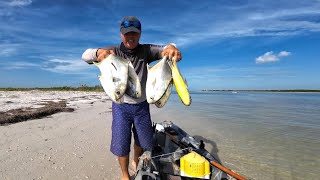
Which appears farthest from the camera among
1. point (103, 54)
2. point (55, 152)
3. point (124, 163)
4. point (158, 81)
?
point (55, 152)

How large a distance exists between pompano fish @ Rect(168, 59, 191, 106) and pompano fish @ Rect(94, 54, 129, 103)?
655mm

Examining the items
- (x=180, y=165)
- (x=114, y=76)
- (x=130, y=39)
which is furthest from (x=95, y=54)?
(x=180, y=165)

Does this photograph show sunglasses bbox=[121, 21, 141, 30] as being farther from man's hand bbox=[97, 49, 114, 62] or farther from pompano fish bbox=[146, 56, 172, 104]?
pompano fish bbox=[146, 56, 172, 104]

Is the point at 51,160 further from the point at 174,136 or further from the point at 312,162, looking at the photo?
the point at 312,162

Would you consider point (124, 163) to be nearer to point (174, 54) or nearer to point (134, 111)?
point (134, 111)

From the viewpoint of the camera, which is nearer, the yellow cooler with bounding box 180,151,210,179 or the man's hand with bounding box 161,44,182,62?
the man's hand with bounding box 161,44,182,62

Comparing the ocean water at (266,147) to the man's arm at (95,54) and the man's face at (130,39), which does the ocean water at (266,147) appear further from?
the man's arm at (95,54)

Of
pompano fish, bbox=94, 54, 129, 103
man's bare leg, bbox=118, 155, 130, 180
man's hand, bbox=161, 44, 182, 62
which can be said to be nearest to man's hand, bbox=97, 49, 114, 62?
pompano fish, bbox=94, 54, 129, 103

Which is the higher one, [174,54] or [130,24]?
[130,24]

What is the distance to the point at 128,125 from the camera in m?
4.52

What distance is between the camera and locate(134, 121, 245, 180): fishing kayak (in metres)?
3.72

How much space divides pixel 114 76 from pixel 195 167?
180 cm

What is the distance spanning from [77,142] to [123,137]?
11.0 ft

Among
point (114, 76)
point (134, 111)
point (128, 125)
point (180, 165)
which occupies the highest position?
point (114, 76)
